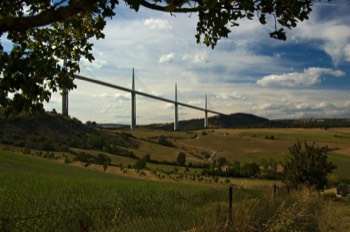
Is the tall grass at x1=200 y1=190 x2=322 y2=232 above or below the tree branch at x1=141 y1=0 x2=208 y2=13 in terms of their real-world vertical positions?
below

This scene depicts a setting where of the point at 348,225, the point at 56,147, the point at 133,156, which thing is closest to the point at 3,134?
the point at 56,147

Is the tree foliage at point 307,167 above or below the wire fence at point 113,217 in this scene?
below

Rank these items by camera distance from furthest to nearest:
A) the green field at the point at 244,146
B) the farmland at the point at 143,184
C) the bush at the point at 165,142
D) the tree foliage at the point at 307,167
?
1. the bush at the point at 165,142
2. the green field at the point at 244,146
3. the tree foliage at the point at 307,167
4. the farmland at the point at 143,184

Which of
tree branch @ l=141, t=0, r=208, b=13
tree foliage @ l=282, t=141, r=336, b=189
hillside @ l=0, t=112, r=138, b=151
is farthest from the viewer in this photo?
hillside @ l=0, t=112, r=138, b=151

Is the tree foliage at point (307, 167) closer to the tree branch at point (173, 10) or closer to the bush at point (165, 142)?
the tree branch at point (173, 10)

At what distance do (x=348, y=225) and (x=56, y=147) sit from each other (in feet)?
280

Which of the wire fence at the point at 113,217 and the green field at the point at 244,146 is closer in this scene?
the wire fence at the point at 113,217

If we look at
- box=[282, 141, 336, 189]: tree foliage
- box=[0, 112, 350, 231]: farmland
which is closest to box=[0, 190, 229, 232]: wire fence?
box=[0, 112, 350, 231]: farmland

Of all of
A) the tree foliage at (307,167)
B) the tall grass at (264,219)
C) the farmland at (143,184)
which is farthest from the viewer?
the tree foliage at (307,167)

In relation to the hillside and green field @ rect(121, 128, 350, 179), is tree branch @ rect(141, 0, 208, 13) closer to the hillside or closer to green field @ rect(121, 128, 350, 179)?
the hillside

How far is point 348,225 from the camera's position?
15.0 meters

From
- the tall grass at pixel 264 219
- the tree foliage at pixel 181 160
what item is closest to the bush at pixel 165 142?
the tree foliage at pixel 181 160

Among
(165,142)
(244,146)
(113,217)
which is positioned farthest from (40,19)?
(165,142)

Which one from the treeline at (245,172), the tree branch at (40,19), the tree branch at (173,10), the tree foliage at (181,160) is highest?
the tree branch at (173,10)
